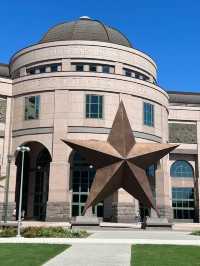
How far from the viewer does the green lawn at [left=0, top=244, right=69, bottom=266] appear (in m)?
12.5

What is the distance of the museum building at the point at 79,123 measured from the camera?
45.5 m

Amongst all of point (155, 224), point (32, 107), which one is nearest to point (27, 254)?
point (155, 224)

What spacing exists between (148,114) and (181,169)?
12.2 meters

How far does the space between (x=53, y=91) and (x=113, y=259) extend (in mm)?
34974

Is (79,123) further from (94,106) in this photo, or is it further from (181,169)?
(181,169)

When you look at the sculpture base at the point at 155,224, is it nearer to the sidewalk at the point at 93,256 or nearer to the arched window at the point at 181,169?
the sidewalk at the point at 93,256

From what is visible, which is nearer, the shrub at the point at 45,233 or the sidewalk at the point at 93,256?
the sidewalk at the point at 93,256

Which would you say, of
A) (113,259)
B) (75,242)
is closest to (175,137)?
(75,242)

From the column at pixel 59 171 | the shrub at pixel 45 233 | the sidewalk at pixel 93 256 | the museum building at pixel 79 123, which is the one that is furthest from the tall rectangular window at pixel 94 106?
the sidewalk at pixel 93 256

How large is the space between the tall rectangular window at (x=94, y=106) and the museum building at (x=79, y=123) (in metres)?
0.11

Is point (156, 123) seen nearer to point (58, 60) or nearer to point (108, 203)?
point (108, 203)

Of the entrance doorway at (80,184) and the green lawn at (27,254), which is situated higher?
the entrance doorway at (80,184)

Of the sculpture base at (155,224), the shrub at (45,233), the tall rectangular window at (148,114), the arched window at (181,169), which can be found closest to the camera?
the shrub at (45,233)

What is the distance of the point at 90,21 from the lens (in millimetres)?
59562
